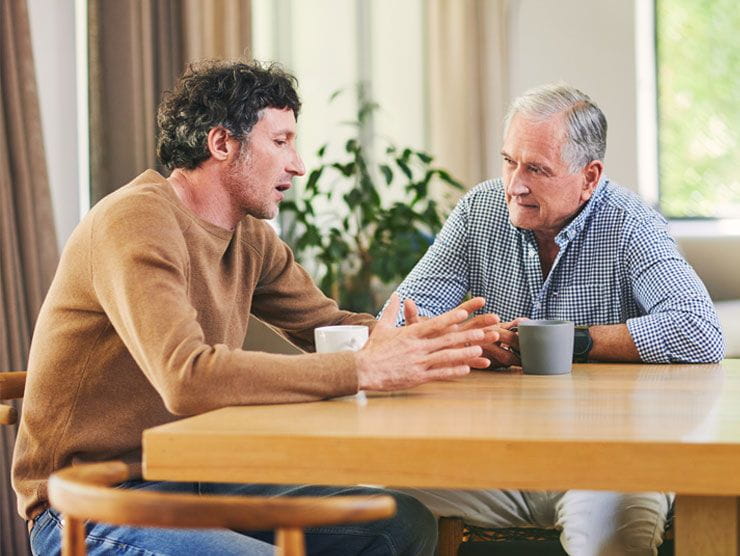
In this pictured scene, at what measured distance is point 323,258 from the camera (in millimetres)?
3957

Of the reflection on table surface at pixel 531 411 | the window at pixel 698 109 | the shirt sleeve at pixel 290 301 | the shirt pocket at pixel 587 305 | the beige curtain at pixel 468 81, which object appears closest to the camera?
the reflection on table surface at pixel 531 411

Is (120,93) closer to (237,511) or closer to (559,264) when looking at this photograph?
(559,264)

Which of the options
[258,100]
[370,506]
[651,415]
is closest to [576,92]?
[258,100]

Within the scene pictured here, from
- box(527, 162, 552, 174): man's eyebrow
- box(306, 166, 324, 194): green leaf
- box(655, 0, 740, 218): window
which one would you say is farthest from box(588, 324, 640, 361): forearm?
box(655, 0, 740, 218): window

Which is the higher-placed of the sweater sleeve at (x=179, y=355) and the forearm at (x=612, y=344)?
the sweater sleeve at (x=179, y=355)

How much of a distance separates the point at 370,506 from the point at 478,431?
0.92 feet

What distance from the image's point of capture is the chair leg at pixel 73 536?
110 cm

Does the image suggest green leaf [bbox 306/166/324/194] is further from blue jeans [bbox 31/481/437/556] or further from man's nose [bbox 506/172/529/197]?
blue jeans [bbox 31/481/437/556]

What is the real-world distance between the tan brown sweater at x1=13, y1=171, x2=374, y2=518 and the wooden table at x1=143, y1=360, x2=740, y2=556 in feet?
0.21

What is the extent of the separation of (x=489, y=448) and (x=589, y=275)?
1074mm

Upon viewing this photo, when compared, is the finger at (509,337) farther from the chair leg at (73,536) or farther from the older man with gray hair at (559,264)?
the chair leg at (73,536)

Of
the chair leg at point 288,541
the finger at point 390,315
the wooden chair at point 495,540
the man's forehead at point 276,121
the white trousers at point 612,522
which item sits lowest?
the wooden chair at point 495,540

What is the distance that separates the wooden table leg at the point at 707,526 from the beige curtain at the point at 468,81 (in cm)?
319

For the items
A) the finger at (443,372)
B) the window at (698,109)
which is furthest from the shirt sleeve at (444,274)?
the window at (698,109)
